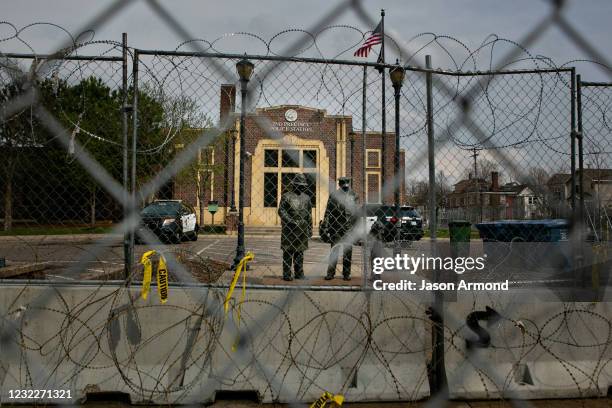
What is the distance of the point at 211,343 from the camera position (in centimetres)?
327

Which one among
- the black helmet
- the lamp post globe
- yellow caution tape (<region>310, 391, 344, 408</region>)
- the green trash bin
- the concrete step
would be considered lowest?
yellow caution tape (<region>310, 391, 344, 408</region>)

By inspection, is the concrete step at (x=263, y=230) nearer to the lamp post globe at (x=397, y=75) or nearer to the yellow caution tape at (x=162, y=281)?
the yellow caution tape at (x=162, y=281)

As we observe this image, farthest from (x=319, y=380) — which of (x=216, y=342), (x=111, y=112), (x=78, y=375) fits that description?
(x=111, y=112)

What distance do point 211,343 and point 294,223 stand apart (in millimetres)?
2466

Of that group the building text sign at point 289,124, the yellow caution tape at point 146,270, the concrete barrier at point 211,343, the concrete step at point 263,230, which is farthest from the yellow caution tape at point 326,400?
the concrete step at point 263,230

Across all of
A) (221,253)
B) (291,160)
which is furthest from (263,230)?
(291,160)

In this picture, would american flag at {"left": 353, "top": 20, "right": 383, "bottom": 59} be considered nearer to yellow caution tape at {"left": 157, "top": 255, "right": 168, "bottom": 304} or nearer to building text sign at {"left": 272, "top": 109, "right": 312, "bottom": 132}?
building text sign at {"left": 272, "top": 109, "right": 312, "bottom": 132}

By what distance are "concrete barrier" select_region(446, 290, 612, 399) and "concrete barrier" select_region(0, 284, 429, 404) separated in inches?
14.6

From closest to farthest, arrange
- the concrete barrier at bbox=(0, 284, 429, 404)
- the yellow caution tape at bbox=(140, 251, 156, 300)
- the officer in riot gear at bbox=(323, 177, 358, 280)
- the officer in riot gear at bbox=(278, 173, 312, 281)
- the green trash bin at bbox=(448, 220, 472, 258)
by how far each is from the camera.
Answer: the yellow caution tape at bbox=(140, 251, 156, 300), the concrete barrier at bbox=(0, 284, 429, 404), the green trash bin at bbox=(448, 220, 472, 258), the officer in riot gear at bbox=(278, 173, 312, 281), the officer in riot gear at bbox=(323, 177, 358, 280)

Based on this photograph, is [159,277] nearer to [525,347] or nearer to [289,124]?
Result: [289,124]

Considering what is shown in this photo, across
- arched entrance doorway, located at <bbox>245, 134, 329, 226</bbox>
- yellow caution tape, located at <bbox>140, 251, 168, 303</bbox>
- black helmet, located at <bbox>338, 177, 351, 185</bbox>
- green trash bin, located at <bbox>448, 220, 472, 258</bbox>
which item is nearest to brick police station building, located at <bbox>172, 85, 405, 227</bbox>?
arched entrance doorway, located at <bbox>245, 134, 329, 226</bbox>

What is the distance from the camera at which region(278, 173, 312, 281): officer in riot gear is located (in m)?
5.30

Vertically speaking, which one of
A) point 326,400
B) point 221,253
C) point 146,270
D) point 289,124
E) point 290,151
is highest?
point 289,124

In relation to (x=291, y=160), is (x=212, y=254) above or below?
below
